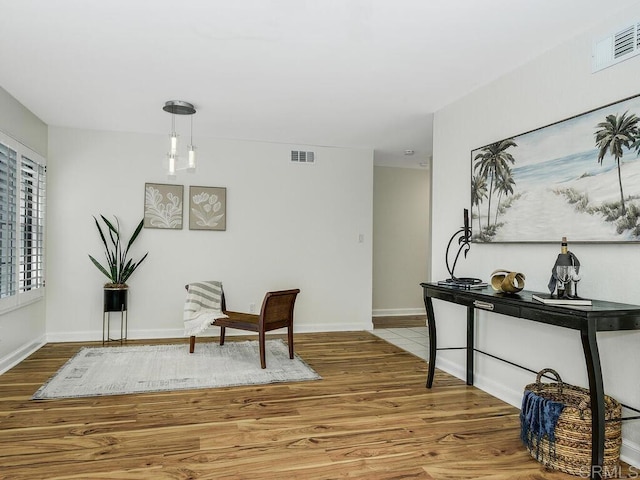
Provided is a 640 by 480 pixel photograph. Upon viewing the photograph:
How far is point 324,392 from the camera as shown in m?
3.44

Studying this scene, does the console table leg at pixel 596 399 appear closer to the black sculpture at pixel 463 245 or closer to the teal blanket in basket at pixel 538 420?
the teal blanket in basket at pixel 538 420

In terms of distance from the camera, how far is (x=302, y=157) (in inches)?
231

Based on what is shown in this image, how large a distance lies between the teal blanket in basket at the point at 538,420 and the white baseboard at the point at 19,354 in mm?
4015

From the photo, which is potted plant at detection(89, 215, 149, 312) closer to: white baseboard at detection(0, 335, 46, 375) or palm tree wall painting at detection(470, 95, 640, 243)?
white baseboard at detection(0, 335, 46, 375)

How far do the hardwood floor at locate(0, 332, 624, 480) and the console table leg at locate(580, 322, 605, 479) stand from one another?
22 centimetres

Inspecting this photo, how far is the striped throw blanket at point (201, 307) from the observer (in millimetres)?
4387

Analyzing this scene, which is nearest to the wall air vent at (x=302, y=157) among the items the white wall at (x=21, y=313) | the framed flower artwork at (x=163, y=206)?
the framed flower artwork at (x=163, y=206)

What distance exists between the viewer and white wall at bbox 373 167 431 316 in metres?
7.19

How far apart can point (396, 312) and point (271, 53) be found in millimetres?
5127

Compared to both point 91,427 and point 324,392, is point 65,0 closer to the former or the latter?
point 91,427

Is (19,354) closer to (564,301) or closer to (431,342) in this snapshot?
(431,342)

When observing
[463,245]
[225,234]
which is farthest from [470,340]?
[225,234]

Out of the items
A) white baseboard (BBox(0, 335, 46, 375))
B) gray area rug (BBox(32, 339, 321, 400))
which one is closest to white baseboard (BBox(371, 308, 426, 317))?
gray area rug (BBox(32, 339, 321, 400))

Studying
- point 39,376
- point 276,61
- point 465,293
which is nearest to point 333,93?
point 276,61
